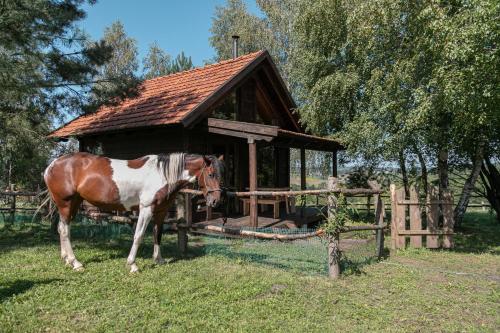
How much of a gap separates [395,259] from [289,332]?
4.15 m

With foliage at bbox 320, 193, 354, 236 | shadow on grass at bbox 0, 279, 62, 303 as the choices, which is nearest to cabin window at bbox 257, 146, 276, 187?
foliage at bbox 320, 193, 354, 236

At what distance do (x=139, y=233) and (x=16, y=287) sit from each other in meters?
1.74

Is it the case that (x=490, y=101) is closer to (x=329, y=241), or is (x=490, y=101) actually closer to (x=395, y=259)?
(x=395, y=259)

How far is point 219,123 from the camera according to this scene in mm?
10117

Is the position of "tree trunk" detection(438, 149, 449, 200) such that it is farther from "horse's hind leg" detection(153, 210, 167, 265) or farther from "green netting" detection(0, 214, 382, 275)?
"horse's hind leg" detection(153, 210, 167, 265)

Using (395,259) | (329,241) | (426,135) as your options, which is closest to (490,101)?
(426,135)

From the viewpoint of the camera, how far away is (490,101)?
7.27 metres

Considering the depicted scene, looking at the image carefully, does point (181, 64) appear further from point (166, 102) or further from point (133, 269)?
point (133, 269)

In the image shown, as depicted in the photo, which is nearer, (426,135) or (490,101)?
(490,101)

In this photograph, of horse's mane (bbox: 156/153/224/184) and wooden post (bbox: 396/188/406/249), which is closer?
horse's mane (bbox: 156/153/224/184)

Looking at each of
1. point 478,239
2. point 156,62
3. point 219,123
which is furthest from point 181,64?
point 478,239

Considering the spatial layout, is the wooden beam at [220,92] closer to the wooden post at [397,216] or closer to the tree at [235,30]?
the wooden post at [397,216]

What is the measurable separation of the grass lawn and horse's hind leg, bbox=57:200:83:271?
0.57 feet

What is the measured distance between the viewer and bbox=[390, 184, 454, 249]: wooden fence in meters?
8.19
